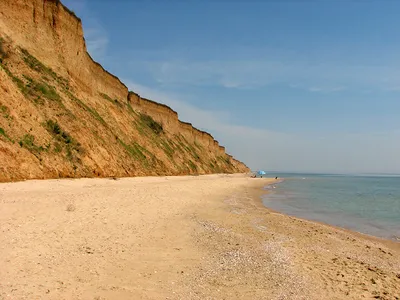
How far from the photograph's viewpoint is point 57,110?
26.4 meters

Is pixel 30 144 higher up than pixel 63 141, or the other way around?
pixel 63 141

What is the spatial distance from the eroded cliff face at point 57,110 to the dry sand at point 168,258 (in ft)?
29.0

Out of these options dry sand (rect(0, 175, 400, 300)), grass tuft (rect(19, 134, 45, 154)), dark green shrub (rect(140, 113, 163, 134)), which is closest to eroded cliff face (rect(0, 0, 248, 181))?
grass tuft (rect(19, 134, 45, 154))

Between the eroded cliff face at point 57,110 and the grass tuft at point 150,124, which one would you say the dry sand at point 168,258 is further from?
the grass tuft at point 150,124

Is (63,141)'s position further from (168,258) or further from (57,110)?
(168,258)

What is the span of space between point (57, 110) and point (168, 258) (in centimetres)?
2281

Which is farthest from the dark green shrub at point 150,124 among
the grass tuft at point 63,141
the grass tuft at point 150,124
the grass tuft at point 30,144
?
the grass tuft at point 30,144

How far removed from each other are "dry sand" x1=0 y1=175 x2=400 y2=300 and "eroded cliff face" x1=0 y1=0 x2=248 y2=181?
29.0 feet

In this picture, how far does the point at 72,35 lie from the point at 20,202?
30.3 metres

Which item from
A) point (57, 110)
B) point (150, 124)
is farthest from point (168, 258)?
point (150, 124)

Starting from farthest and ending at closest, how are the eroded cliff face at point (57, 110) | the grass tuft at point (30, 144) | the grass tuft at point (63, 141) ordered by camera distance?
the grass tuft at point (63, 141), the eroded cliff face at point (57, 110), the grass tuft at point (30, 144)

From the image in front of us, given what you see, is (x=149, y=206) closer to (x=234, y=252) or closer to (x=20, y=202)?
(x=20, y=202)

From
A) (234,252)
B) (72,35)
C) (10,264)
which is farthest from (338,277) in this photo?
(72,35)

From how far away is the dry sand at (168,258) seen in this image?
544cm
